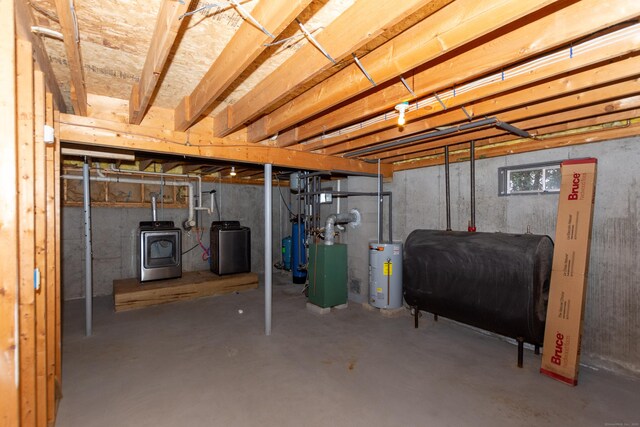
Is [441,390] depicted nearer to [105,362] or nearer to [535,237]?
[535,237]

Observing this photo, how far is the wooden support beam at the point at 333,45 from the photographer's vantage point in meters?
1.33

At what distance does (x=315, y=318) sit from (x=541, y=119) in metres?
3.63

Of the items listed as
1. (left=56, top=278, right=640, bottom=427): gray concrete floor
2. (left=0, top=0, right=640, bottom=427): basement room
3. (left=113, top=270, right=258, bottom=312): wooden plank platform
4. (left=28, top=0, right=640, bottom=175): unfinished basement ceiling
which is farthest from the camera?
(left=113, top=270, right=258, bottom=312): wooden plank platform

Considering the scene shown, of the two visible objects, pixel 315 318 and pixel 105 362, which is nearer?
pixel 105 362

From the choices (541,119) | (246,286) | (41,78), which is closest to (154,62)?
(41,78)

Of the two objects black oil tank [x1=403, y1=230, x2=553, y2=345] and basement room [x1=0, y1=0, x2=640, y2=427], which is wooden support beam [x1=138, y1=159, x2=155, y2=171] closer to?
basement room [x1=0, y1=0, x2=640, y2=427]

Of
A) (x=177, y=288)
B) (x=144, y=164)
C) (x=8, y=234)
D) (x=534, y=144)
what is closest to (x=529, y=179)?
(x=534, y=144)

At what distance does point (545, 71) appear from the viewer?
184 cm

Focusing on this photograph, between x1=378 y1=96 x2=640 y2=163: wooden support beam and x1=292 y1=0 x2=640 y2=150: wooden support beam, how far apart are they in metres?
0.90

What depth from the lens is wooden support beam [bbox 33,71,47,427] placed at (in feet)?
5.96

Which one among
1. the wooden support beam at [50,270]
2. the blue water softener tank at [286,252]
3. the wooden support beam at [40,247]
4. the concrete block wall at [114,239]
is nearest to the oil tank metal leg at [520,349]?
the wooden support beam at [40,247]

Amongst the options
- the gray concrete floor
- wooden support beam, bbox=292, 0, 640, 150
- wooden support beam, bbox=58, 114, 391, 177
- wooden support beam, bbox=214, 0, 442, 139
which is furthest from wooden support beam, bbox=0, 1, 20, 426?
wooden support beam, bbox=292, 0, 640, 150

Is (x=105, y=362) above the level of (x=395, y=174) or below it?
below

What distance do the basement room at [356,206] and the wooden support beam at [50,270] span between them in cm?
2
